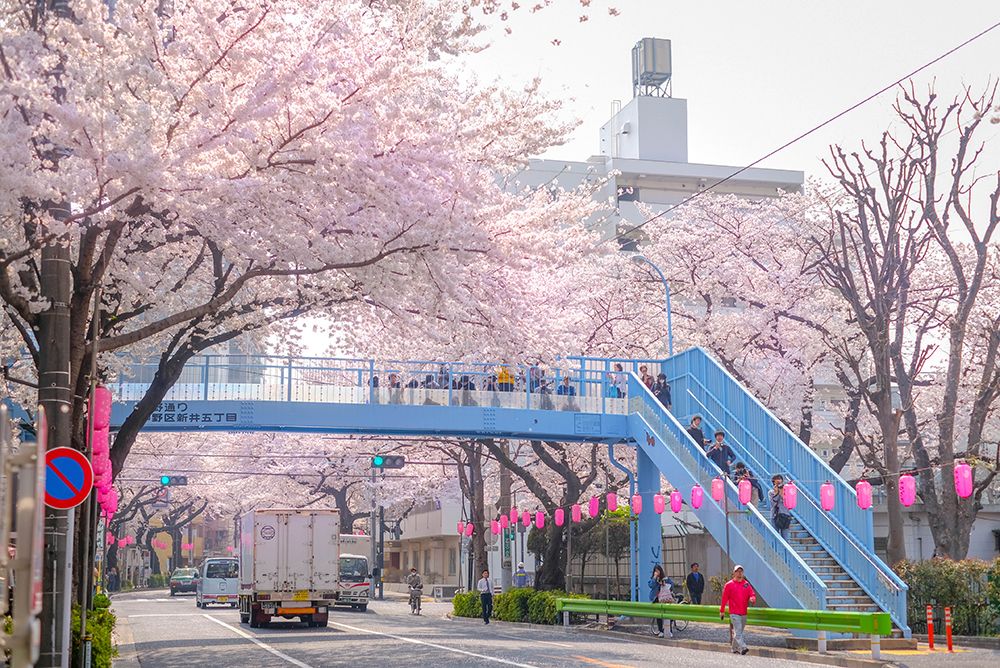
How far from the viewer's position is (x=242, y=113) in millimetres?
13648

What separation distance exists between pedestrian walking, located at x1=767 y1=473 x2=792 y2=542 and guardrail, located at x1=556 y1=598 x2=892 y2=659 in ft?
6.93

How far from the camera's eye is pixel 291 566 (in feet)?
104

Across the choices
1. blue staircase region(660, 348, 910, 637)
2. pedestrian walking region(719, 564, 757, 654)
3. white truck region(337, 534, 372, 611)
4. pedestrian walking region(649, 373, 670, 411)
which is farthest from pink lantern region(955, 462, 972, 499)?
white truck region(337, 534, 372, 611)

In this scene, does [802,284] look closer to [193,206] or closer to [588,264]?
[588,264]

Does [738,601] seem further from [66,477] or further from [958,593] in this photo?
[66,477]

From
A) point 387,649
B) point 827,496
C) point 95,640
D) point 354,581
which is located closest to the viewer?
point 95,640

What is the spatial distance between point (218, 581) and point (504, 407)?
25370 millimetres

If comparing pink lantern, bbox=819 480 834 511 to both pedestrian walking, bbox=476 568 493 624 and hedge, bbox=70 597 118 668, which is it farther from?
pedestrian walking, bbox=476 568 493 624

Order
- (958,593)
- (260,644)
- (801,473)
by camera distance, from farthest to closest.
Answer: (801,473) → (260,644) → (958,593)

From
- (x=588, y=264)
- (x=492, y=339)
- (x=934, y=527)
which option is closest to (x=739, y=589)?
(x=492, y=339)

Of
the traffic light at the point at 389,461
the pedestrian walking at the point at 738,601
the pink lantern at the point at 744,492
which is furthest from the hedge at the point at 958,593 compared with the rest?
the traffic light at the point at 389,461

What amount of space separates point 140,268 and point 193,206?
575cm

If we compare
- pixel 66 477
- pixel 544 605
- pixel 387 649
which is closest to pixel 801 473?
pixel 387 649

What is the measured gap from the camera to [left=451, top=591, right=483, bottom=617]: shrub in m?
39.6
